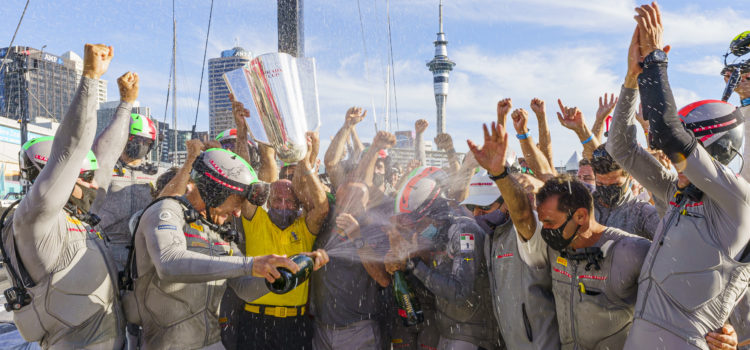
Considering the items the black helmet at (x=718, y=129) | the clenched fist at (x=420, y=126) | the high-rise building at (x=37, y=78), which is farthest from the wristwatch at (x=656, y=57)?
the high-rise building at (x=37, y=78)

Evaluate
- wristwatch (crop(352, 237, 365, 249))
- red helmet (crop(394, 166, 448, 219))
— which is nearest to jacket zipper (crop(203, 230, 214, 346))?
wristwatch (crop(352, 237, 365, 249))

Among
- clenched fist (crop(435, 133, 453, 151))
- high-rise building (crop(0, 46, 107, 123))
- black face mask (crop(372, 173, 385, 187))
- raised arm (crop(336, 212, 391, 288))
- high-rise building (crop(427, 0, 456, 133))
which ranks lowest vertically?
raised arm (crop(336, 212, 391, 288))

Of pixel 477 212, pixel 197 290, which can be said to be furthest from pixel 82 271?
pixel 477 212

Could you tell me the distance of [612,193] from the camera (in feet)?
14.9

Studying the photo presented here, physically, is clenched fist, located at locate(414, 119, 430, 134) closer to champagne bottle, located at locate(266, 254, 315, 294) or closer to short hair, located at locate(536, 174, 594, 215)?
short hair, located at locate(536, 174, 594, 215)

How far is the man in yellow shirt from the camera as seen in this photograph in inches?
172

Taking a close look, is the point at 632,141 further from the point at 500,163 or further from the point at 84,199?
the point at 84,199

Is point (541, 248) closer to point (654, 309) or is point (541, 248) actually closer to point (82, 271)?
point (654, 309)

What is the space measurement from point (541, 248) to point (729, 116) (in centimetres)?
134

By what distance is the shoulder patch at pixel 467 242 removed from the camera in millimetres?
3844

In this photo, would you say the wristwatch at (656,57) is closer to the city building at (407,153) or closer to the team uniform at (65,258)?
the team uniform at (65,258)

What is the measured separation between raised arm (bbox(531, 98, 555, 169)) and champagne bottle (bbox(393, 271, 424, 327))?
2.10m

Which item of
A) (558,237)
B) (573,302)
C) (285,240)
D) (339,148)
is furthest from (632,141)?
(339,148)

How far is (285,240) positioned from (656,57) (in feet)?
10.1
